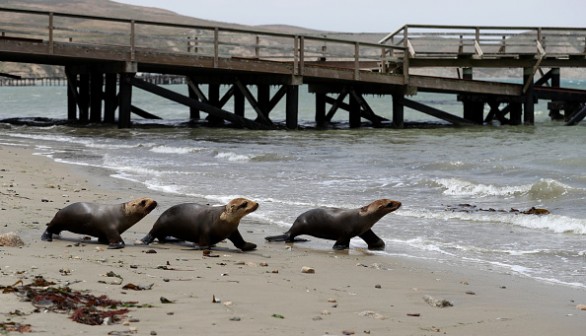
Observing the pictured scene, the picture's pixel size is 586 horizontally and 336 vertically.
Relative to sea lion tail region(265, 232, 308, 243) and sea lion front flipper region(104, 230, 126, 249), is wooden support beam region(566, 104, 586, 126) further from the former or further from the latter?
sea lion front flipper region(104, 230, 126, 249)

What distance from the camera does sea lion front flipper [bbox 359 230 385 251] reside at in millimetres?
10330

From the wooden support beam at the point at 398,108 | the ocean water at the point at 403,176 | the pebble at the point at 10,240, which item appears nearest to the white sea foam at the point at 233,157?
Result: the ocean water at the point at 403,176

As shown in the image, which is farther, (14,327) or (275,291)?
(275,291)

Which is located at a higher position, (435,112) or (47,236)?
(435,112)

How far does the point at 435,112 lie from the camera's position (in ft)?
111

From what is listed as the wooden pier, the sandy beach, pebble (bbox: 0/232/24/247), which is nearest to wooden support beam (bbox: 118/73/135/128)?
the wooden pier

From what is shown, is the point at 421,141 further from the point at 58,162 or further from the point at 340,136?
the point at 58,162

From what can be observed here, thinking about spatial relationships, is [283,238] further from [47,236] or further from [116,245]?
[47,236]

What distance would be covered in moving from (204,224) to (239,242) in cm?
36

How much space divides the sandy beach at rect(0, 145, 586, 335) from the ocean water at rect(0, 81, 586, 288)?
2.47 ft

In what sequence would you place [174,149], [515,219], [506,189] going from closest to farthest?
1. [515,219]
2. [506,189]
3. [174,149]

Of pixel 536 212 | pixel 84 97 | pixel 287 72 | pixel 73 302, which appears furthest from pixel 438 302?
pixel 84 97

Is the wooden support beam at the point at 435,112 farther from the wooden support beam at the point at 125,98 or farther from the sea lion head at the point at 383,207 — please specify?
the sea lion head at the point at 383,207

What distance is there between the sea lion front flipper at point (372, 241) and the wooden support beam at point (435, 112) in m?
22.4
